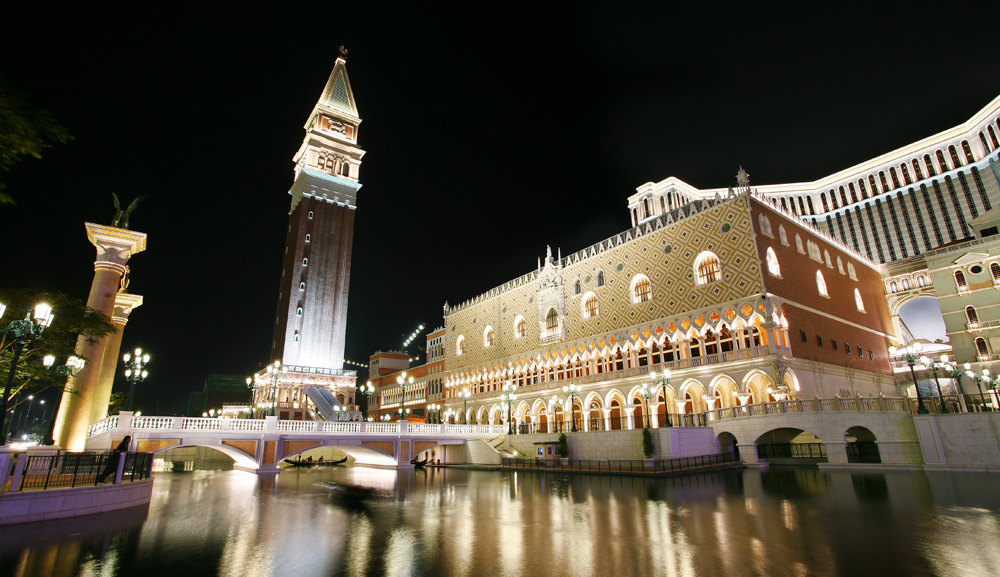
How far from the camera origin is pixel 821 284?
31000mm

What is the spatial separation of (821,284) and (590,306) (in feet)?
50.0

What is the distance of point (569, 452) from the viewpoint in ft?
80.4

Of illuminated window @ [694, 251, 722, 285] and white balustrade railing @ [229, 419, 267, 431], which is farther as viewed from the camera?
illuminated window @ [694, 251, 722, 285]

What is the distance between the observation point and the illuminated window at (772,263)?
26859 millimetres

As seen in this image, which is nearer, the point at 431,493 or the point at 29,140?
the point at 29,140

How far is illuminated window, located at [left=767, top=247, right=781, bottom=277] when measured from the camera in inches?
1057

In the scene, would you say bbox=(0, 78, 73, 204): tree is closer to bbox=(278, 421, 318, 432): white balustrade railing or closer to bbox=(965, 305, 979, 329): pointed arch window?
bbox=(278, 421, 318, 432): white balustrade railing

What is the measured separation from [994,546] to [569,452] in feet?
62.8

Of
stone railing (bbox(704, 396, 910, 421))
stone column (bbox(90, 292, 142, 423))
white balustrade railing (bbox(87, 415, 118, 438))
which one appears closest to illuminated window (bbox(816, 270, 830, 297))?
stone railing (bbox(704, 396, 910, 421))

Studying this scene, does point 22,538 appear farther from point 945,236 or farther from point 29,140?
point 945,236

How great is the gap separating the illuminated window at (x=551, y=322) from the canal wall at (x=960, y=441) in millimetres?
23894

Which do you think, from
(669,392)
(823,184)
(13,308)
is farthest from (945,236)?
(13,308)

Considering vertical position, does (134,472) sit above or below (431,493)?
above

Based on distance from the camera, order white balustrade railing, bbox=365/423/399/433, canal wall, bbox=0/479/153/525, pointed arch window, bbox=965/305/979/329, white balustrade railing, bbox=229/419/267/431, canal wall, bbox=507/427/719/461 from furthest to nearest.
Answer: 1. pointed arch window, bbox=965/305/979/329
2. white balustrade railing, bbox=365/423/399/433
3. white balustrade railing, bbox=229/419/267/431
4. canal wall, bbox=507/427/719/461
5. canal wall, bbox=0/479/153/525
